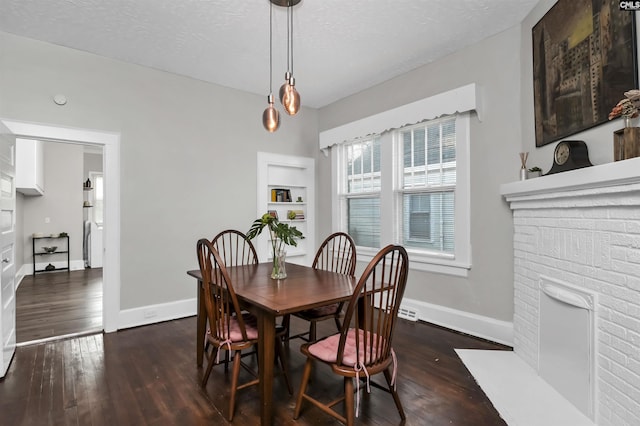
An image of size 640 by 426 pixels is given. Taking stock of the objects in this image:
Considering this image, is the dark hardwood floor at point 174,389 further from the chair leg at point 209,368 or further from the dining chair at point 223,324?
the dining chair at point 223,324

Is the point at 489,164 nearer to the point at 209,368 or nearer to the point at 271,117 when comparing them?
the point at 271,117

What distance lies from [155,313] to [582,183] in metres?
3.97

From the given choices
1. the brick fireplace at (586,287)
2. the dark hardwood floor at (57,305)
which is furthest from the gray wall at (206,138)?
the dark hardwood floor at (57,305)

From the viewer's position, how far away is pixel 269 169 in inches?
184

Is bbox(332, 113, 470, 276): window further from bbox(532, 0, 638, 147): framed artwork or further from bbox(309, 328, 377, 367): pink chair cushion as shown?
bbox(309, 328, 377, 367): pink chair cushion

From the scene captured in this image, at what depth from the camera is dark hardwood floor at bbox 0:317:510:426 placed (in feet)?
6.30

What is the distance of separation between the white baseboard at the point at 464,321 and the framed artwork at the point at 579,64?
162 centimetres

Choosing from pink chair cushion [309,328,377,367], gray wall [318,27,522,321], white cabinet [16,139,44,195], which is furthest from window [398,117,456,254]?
white cabinet [16,139,44,195]

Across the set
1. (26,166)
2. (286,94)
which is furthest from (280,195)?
(26,166)

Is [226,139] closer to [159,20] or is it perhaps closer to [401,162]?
[159,20]

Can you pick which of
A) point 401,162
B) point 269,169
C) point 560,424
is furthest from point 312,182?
point 560,424

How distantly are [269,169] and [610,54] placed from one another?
12.1 feet

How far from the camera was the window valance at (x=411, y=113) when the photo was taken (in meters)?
3.18

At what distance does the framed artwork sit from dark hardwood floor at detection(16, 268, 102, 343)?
4.57m
